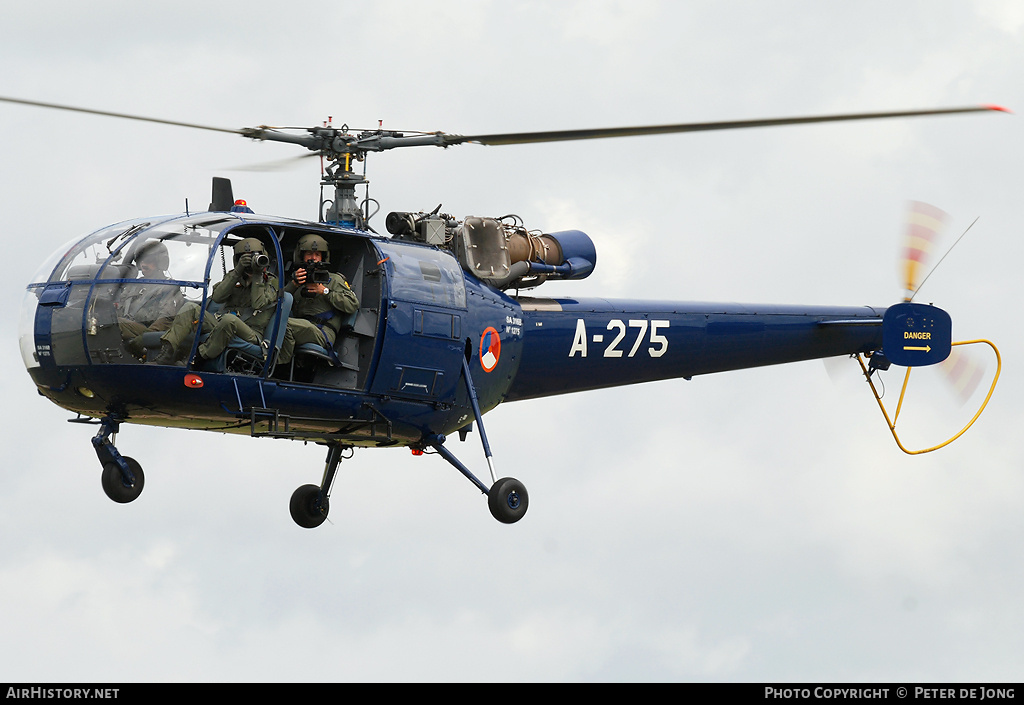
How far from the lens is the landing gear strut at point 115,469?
15.3 metres

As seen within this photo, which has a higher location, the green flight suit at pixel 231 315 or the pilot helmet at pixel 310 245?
the pilot helmet at pixel 310 245

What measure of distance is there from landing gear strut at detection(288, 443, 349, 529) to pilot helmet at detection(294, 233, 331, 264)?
336cm

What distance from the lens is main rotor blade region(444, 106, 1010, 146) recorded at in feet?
49.7

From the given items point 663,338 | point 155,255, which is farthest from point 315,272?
point 663,338

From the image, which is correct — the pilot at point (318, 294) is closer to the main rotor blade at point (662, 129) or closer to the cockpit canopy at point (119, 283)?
the cockpit canopy at point (119, 283)

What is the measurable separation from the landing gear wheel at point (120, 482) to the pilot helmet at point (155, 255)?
6.38ft

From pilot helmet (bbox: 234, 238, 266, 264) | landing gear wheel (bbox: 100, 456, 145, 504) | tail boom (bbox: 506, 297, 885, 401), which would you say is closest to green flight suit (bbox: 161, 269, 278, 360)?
pilot helmet (bbox: 234, 238, 266, 264)

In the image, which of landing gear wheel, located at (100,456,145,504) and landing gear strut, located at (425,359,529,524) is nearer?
landing gear wheel, located at (100,456,145,504)

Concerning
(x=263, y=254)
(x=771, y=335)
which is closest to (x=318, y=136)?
(x=263, y=254)

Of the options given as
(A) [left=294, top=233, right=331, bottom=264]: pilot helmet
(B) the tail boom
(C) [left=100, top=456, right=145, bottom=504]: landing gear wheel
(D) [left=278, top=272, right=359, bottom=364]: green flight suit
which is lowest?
(C) [left=100, top=456, right=145, bottom=504]: landing gear wheel

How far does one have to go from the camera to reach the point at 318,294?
52.7 feet

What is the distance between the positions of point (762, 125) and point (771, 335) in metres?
5.56

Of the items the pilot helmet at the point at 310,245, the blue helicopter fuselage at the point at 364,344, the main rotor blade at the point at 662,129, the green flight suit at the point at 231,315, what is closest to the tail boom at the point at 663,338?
the blue helicopter fuselage at the point at 364,344

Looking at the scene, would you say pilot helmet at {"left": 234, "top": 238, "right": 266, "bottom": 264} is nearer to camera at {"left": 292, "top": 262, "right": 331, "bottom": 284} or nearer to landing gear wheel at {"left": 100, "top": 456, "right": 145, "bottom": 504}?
camera at {"left": 292, "top": 262, "right": 331, "bottom": 284}
